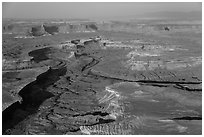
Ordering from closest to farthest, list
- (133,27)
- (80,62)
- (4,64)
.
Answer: (4,64)
(80,62)
(133,27)

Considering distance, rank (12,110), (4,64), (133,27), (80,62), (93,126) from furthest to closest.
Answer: (133,27), (80,62), (4,64), (12,110), (93,126)

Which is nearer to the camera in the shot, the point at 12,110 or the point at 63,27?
the point at 12,110

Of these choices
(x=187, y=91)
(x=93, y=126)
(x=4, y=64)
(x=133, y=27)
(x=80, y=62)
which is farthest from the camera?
(x=133, y=27)

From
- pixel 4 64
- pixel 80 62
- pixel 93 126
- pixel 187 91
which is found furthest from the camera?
pixel 80 62

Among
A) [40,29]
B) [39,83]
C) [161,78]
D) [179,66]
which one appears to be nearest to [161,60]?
[179,66]

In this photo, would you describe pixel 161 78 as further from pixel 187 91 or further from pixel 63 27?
pixel 63 27

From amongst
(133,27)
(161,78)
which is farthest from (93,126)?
(133,27)

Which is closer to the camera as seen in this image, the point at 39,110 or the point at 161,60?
the point at 39,110

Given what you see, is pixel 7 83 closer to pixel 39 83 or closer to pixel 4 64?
pixel 39 83
